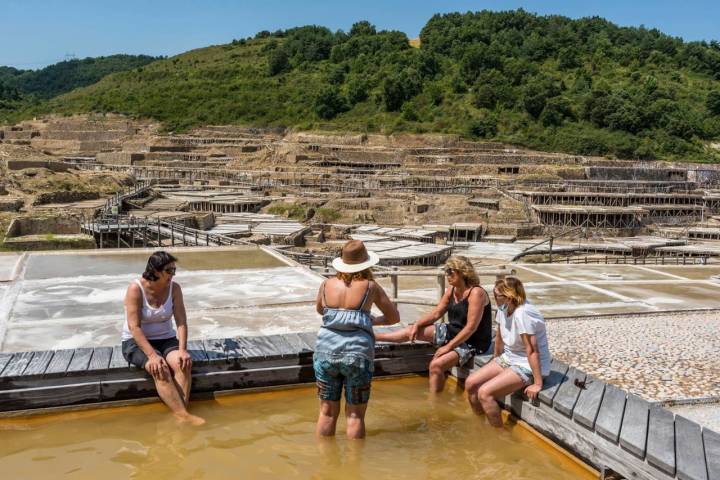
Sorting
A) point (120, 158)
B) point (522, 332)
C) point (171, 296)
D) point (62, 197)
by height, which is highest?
point (120, 158)

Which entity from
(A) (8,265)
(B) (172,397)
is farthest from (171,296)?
(A) (8,265)

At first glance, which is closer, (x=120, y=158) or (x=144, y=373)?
(x=144, y=373)

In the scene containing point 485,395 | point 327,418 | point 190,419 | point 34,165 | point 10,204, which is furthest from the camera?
point 34,165

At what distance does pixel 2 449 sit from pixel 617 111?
256ft

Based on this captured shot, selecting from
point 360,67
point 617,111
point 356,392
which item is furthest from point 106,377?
point 360,67

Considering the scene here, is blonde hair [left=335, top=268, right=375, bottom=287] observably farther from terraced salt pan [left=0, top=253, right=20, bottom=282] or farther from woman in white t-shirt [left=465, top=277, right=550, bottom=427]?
terraced salt pan [left=0, top=253, right=20, bottom=282]

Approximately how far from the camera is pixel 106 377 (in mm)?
6148

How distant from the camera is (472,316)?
673cm

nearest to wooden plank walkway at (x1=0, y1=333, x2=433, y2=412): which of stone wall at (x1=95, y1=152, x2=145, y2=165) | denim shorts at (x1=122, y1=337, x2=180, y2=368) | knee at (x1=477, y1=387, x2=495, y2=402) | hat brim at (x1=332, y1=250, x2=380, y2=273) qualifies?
denim shorts at (x1=122, y1=337, x2=180, y2=368)

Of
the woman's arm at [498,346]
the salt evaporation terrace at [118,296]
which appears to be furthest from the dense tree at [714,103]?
the woman's arm at [498,346]

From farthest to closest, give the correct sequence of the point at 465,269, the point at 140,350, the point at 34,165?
1. the point at 34,165
2. the point at 465,269
3. the point at 140,350

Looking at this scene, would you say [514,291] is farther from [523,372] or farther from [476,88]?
[476,88]

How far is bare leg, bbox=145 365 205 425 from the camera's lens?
5926mm

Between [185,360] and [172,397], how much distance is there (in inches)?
12.6
